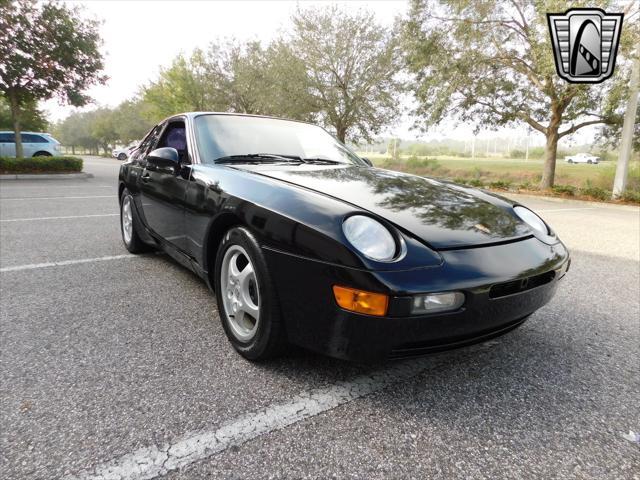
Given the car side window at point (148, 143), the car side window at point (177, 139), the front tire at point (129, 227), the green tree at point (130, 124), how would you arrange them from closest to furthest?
the car side window at point (177, 139), the car side window at point (148, 143), the front tire at point (129, 227), the green tree at point (130, 124)

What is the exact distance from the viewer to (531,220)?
2172 mm

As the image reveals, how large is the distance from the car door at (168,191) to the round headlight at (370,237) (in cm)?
133

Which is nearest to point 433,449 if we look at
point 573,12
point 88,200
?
point 88,200

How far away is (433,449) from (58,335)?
2.01 metres

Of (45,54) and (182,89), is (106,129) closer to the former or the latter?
(182,89)

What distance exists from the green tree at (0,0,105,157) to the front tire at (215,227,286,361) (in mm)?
14665

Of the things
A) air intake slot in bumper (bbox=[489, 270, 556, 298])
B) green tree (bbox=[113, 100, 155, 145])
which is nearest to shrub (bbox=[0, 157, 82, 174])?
air intake slot in bumper (bbox=[489, 270, 556, 298])

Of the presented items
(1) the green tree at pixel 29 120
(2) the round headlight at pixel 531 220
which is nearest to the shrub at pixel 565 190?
(2) the round headlight at pixel 531 220

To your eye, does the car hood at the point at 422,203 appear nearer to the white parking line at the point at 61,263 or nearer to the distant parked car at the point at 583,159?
the white parking line at the point at 61,263

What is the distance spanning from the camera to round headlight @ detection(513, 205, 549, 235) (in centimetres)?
211

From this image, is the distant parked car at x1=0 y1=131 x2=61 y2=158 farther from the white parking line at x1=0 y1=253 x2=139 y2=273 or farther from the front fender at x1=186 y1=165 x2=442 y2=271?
the front fender at x1=186 y1=165 x2=442 y2=271

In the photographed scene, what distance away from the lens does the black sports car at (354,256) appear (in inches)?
56.6

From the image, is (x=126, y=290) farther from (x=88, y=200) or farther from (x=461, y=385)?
(x=88, y=200)

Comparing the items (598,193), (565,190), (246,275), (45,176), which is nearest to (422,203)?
(246,275)
